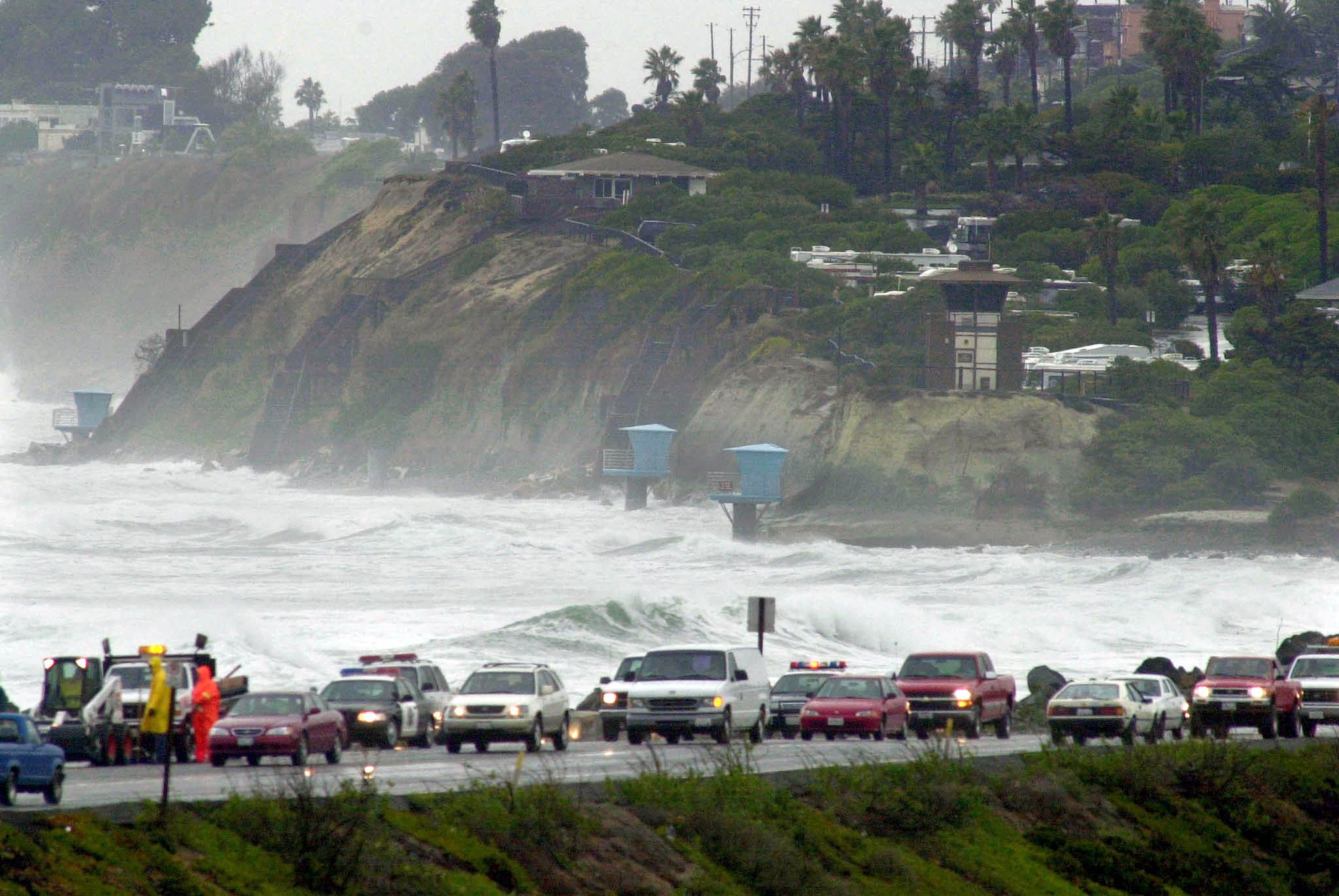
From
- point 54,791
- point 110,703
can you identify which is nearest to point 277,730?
point 110,703

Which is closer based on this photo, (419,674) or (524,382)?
(419,674)

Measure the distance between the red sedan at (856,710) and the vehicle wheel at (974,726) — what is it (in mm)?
1171

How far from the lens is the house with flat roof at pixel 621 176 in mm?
129500

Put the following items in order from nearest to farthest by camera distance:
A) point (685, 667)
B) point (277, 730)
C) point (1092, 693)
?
point (277, 730)
point (685, 667)
point (1092, 693)

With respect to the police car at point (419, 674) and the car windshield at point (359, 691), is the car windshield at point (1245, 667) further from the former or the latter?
the car windshield at point (359, 691)

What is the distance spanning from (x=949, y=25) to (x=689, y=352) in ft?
219

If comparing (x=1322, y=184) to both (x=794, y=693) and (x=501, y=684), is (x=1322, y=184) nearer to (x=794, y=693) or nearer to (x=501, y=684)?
(x=794, y=693)

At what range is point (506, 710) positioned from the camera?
28.0 metres

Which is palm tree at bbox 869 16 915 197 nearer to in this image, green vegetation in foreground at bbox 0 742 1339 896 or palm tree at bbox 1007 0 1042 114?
palm tree at bbox 1007 0 1042 114

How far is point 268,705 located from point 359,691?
391 centimetres

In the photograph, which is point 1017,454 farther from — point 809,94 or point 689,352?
point 809,94

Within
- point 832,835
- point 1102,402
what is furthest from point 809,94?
point 832,835

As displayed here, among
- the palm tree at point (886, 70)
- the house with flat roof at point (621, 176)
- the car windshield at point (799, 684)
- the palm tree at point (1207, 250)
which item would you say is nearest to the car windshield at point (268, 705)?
the car windshield at point (799, 684)

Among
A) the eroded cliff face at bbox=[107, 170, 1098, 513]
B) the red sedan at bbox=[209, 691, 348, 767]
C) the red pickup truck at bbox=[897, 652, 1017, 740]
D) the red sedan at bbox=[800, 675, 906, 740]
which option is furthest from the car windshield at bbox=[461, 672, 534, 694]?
the eroded cliff face at bbox=[107, 170, 1098, 513]
